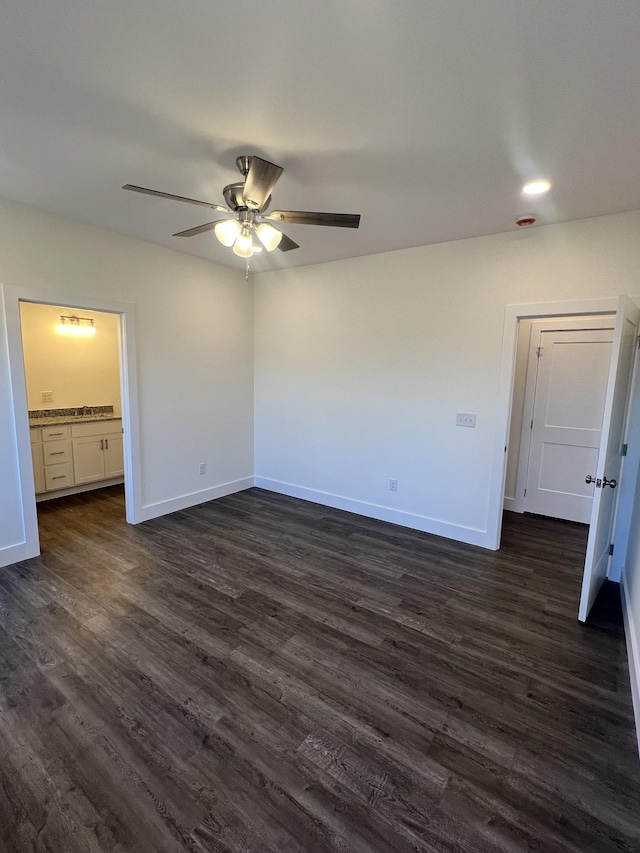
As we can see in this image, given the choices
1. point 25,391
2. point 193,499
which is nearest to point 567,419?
point 193,499

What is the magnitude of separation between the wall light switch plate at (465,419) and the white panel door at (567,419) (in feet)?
4.28

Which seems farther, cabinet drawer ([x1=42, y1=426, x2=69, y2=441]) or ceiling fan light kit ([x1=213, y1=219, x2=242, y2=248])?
cabinet drawer ([x1=42, y1=426, x2=69, y2=441])

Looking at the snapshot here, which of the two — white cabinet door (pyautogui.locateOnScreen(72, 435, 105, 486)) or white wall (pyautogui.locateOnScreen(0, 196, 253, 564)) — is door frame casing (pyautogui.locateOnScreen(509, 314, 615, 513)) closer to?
white wall (pyautogui.locateOnScreen(0, 196, 253, 564))

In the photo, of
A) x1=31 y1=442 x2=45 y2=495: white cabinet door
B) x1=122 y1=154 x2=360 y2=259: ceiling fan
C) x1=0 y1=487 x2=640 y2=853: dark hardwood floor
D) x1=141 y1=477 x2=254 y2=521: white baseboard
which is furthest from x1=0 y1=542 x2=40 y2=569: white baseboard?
x1=122 y1=154 x2=360 y2=259: ceiling fan

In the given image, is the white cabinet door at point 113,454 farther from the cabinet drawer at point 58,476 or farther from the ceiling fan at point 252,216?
the ceiling fan at point 252,216

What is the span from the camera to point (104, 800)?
143 cm

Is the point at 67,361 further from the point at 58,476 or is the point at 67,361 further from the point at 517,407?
the point at 517,407

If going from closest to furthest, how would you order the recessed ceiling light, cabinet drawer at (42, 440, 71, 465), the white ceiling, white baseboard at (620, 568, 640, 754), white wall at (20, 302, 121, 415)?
the white ceiling → white baseboard at (620, 568, 640, 754) → the recessed ceiling light → cabinet drawer at (42, 440, 71, 465) → white wall at (20, 302, 121, 415)

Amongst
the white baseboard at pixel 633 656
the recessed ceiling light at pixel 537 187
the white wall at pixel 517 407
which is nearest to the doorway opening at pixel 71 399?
the recessed ceiling light at pixel 537 187

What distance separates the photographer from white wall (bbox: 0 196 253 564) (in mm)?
3006

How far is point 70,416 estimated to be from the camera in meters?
4.78

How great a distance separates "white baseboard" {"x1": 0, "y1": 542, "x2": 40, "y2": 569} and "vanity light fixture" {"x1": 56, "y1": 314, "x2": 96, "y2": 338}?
9.34ft

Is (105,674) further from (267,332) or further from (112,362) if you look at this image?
(112,362)

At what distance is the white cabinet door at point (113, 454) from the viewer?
16.3 ft
